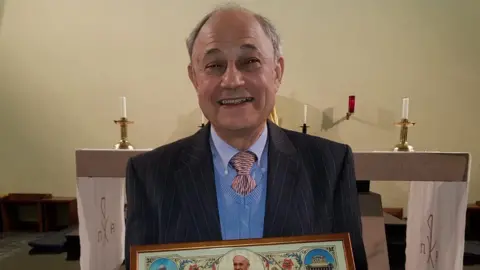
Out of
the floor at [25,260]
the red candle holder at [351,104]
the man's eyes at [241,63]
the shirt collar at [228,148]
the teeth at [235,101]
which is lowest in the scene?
the floor at [25,260]

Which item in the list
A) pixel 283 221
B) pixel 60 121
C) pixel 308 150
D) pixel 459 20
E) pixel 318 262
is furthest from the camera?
pixel 60 121

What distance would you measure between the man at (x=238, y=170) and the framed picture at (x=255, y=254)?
0.10 meters

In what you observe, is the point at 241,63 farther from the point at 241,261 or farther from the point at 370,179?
the point at 370,179

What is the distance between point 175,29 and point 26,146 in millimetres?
2263

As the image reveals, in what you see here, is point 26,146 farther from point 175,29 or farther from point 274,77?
point 274,77

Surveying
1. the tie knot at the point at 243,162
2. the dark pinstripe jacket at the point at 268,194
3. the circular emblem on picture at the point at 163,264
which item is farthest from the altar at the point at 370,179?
the circular emblem on picture at the point at 163,264

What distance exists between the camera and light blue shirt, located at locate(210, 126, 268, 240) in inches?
41.2

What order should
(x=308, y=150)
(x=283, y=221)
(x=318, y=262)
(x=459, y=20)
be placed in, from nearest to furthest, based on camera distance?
(x=318, y=262)
(x=283, y=221)
(x=308, y=150)
(x=459, y=20)

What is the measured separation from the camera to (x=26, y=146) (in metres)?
4.30

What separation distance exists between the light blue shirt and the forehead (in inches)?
10.5

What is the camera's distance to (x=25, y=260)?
338 centimetres

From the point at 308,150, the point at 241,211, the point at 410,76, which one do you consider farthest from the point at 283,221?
the point at 410,76

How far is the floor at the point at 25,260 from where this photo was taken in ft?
10.6

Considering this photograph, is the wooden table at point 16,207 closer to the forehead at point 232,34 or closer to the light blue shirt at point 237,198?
the light blue shirt at point 237,198
